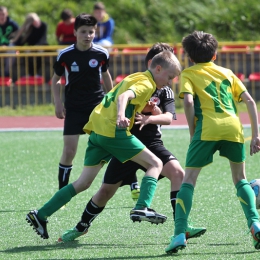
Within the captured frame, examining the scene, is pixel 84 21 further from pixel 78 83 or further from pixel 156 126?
pixel 156 126

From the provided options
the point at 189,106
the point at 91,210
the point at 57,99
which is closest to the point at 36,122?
the point at 57,99

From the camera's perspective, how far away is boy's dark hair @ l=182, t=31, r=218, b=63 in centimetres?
513

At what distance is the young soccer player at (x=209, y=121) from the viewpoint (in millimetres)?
5027

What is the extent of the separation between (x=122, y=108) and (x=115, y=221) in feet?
5.27

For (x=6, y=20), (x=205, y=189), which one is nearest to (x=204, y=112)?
(x=205, y=189)

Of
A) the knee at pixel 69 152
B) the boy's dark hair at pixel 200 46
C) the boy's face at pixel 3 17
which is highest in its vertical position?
the boy's dark hair at pixel 200 46

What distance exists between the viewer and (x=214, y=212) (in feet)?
21.3

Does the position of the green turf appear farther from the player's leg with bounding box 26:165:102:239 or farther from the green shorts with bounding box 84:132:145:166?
the green shorts with bounding box 84:132:145:166

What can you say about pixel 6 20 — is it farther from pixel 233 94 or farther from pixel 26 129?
pixel 233 94

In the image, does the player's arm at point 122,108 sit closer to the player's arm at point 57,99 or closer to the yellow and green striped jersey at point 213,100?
the yellow and green striped jersey at point 213,100

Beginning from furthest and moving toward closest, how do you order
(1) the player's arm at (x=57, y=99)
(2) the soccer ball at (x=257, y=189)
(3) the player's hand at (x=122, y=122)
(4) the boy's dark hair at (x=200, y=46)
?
→ (1) the player's arm at (x=57, y=99) → (2) the soccer ball at (x=257, y=189) → (4) the boy's dark hair at (x=200, y=46) → (3) the player's hand at (x=122, y=122)

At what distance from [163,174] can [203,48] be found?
1.09m

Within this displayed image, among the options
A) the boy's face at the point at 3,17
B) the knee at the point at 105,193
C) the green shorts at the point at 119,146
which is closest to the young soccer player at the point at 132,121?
the green shorts at the point at 119,146

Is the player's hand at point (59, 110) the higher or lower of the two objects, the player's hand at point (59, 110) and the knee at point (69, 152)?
the higher
